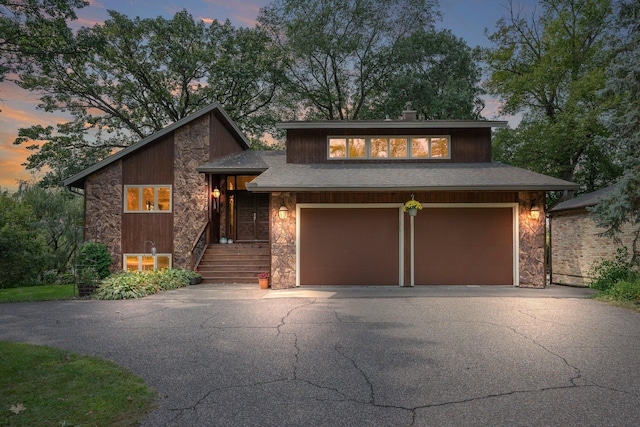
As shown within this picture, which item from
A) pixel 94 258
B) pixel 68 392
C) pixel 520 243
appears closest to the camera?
pixel 68 392

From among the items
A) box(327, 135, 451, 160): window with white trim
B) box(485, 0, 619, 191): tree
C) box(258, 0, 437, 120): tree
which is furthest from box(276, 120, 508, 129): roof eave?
box(258, 0, 437, 120): tree

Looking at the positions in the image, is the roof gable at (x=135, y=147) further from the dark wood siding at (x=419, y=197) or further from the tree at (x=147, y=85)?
the tree at (x=147, y=85)

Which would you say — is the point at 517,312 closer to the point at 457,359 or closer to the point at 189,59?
the point at 457,359

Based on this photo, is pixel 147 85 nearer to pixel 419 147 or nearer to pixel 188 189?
pixel 188 189

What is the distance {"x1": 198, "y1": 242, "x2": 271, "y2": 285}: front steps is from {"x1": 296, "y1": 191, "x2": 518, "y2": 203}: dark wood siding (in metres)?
3.43

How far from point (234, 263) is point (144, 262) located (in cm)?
383

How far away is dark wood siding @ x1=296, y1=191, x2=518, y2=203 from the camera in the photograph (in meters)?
11.7

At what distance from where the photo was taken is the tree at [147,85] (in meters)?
Answer: 21.5

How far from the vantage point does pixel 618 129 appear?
10.4m

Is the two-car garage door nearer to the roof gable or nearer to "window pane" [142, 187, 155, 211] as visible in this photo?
the roof gable

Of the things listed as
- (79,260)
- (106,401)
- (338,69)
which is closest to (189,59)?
(338,69)

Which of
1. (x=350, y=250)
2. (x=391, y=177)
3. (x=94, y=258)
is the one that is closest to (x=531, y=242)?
(x=391, y=177)

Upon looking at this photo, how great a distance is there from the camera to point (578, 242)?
14242mm

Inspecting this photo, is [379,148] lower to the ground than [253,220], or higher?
higher
